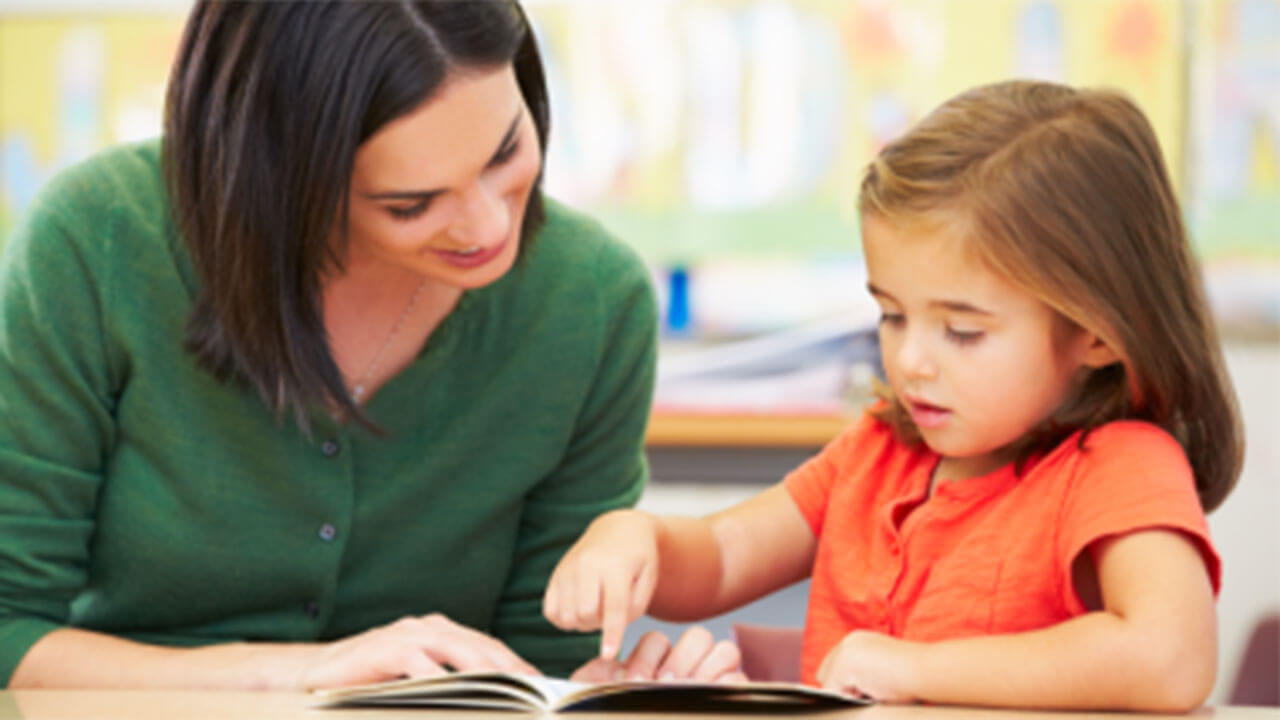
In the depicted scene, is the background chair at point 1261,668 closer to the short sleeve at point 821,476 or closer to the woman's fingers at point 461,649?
the short sleeve at point 821,476

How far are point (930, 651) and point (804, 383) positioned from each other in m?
1.97

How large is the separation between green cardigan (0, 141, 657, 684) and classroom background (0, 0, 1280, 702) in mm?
1446

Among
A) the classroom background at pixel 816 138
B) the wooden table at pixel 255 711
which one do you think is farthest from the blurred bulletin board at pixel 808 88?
the wooden table at pixel 255 711

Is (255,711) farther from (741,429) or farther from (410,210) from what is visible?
(741,429)

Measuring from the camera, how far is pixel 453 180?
41.1 inches

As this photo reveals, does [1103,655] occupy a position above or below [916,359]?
below

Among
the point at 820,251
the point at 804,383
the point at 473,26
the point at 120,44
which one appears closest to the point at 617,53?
the point at 820,251

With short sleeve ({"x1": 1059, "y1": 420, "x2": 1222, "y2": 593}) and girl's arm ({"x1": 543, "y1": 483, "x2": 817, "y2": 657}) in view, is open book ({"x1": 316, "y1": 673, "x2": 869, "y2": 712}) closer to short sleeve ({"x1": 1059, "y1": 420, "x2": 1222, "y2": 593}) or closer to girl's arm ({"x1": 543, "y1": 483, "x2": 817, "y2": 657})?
girl's arm ({"x1": 543, "y1": 483, "x2": 817, "y2": 657})

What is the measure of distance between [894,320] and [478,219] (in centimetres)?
33

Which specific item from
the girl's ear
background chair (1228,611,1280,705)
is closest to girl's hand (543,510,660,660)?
the girl's ear

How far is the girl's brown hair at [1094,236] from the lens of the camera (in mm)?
975

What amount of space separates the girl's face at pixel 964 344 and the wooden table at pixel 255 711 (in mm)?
237

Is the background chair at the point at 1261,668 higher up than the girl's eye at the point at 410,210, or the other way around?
the girl's eye at the point at 410,210

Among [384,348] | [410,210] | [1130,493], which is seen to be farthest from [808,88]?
[1130,493]
